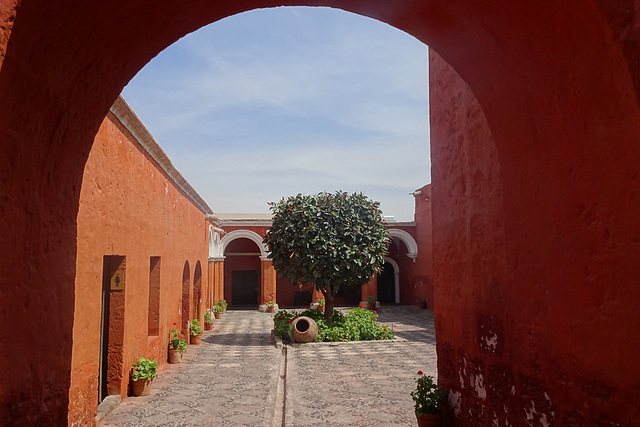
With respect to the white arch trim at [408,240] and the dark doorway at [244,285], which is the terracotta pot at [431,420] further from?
the dark doorway at [244,285]

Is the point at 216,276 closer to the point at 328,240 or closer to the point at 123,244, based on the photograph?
the point at 328,240

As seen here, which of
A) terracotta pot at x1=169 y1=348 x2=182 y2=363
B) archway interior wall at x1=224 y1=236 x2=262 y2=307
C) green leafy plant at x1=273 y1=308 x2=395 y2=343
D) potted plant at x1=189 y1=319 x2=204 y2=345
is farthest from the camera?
archway interior wall at x1=224 y1=236 x2=262 y2=307

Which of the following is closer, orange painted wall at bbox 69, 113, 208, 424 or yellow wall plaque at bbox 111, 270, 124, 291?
orange painted wall at bbox 69, 113, 208, 424

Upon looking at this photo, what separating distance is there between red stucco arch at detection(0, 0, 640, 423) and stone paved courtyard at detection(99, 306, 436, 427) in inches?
156

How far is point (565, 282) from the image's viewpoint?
2727 mm

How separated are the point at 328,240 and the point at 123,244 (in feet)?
22.6

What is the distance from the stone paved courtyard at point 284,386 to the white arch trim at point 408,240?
9762 mm

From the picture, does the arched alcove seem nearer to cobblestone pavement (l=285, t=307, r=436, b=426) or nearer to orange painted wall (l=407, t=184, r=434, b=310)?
cobblestone pavement (l=285, t=307, r=436, b=426)

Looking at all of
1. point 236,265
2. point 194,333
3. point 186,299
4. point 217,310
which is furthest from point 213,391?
point 236,265

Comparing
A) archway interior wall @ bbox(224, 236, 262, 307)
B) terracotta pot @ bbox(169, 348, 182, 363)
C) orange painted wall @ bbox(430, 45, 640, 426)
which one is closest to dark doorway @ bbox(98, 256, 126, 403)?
terracotta pot @ bbox(169, 348, 182, 363)

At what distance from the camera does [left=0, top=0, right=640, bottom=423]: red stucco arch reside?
7.26 ft

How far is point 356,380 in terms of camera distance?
902cm

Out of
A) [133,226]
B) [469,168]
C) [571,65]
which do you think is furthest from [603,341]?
[133,226]

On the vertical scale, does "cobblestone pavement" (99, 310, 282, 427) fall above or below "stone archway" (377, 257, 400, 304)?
below
